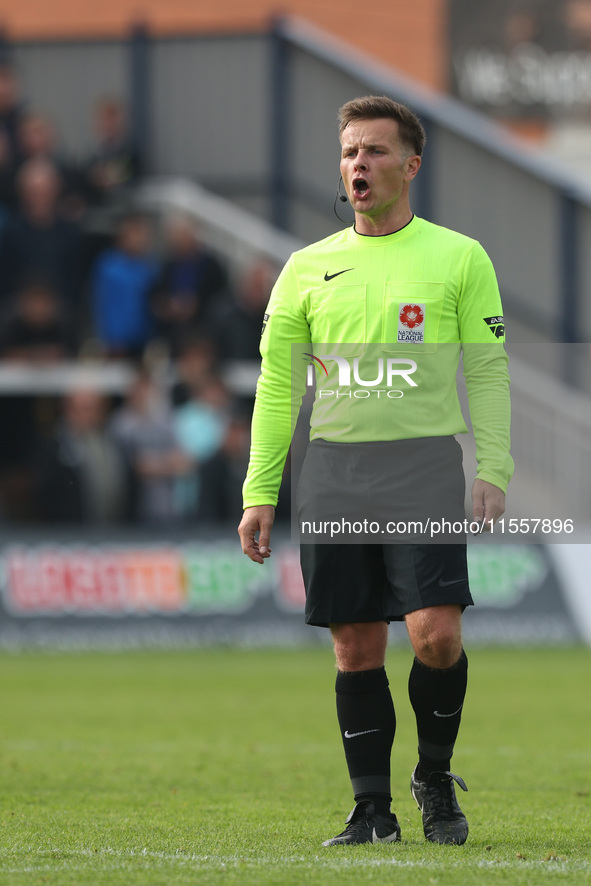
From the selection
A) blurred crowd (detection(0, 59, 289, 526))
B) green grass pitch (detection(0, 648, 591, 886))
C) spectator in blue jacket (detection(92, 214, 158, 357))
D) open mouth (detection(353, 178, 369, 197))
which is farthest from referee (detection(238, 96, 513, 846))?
spectator in blue jacket (detection(92, 214, 158, 357))

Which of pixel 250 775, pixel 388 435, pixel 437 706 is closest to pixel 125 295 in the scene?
pixel 250 775

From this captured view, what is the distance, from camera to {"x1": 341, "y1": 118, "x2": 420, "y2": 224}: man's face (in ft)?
15.8

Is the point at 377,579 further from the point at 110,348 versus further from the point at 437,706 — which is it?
the point at 110,348

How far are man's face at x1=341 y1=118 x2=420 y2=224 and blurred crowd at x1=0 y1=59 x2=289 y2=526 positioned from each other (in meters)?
8.79

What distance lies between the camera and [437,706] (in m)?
4.91

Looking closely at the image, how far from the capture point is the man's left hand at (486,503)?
4.75 m

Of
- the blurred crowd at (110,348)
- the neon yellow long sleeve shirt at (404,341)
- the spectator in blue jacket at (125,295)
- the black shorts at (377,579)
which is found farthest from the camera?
the spectator in blue jacket at (125,295)

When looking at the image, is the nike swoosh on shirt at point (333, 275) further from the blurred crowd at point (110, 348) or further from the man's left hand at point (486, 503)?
the blurred crowd at point (110, 348)

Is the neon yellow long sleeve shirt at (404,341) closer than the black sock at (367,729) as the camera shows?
→ Yes

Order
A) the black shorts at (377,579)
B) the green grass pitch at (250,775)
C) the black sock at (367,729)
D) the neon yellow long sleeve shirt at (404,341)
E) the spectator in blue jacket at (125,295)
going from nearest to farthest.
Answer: the green grass pitch at (250,775)
the black shorts at (377,579)
the neon yellow long sleeve shirt at (404,341)
the black sock at (367,729)
the spectator in blue jacket at (125,295)

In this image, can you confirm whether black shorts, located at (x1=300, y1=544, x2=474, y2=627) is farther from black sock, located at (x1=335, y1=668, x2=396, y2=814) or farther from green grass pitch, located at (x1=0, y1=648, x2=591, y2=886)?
green grass pitch, located at (x1=0, y1=648, x2=591, y2=886)

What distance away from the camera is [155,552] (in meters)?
13.4

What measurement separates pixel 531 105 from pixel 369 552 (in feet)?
70.6

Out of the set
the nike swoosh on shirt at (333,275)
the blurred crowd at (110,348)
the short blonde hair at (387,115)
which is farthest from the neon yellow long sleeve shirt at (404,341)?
the blurred crowd at (110,348)
